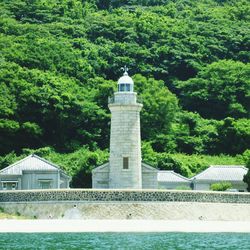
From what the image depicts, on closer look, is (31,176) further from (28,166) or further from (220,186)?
(220,186)

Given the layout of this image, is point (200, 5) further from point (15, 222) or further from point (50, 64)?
point (15, 222)

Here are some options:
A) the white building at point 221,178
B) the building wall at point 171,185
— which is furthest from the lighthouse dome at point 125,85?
the white building at point 221,178

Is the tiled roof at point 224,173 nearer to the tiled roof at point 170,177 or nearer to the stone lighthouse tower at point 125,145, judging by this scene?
the tiled roof at point 170,177

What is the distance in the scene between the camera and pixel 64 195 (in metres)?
41.1

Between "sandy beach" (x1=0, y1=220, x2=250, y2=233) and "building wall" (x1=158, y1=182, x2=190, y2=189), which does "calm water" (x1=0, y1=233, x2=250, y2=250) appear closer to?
"sandy beach" (x1=0, y1=220, x2=250, y2=233)

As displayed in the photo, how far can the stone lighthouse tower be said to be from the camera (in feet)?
143

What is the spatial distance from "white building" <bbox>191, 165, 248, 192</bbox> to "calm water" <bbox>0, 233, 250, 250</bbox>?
16.3m

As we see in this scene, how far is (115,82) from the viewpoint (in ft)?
231

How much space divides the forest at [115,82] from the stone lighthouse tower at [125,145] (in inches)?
391

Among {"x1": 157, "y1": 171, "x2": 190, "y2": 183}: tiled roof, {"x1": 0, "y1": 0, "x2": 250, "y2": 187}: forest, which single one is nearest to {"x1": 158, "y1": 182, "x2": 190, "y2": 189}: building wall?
{"x1": 157, "y1": 171, "x2": 190, "y2": 183}: tiled roof

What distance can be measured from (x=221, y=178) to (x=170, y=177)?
3338mm

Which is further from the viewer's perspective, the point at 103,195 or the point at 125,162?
the point at 125,162

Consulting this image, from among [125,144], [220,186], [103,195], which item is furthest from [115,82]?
[103,195]

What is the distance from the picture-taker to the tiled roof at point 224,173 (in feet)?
179
